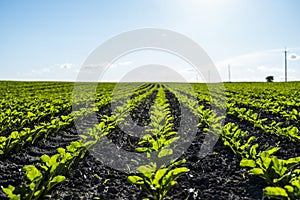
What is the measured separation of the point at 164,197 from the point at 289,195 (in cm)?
140

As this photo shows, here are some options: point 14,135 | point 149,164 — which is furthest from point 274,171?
point 14,135

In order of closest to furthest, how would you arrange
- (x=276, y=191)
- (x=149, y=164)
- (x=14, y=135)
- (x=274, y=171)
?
(x=276, y=191)
(x=274, y=171)
(x=149, y=164)
(x=14, y=135)

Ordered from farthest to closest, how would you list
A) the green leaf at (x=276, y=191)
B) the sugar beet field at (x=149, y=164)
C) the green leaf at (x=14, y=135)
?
the green leaf at (x=14, y=135) < the sugar beet field at (x=149, y=164) < the green leaf at (x=276, y=191)

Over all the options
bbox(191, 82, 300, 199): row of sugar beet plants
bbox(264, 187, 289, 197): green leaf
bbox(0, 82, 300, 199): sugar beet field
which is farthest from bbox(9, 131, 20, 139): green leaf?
bbox(264, 187, 289, 197): green leaf

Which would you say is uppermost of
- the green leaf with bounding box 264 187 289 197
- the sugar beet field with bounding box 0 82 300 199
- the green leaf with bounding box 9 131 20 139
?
the green leaf with bounding box 9 131 20 139

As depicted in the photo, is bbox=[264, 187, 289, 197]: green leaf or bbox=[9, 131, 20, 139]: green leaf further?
bbox=[9, 131, 20, 139]: green leaf

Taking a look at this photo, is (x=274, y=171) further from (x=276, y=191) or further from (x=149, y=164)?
(x=149, y=164)

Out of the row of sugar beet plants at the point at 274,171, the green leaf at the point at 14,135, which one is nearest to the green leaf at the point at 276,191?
the row of sugar beet plants at the point at 274,171

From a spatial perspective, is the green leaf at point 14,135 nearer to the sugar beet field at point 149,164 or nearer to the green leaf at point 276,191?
the sugar beet field at point 149,164

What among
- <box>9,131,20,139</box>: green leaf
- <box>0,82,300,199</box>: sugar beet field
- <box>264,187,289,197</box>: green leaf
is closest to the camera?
<box>264,187,289,197</box>: green leaf

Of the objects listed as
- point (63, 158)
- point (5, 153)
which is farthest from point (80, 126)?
point (63, 158)

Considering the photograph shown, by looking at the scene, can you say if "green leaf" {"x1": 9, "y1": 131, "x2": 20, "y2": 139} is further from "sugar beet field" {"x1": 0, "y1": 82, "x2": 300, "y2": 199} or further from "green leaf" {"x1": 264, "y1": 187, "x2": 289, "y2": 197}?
"green leaf" {"x1": 264, "y1": 187, "x2": 289, "y2": 197}

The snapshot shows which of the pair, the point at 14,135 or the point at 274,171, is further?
the point at 14,135

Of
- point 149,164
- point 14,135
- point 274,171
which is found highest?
point 14,135
